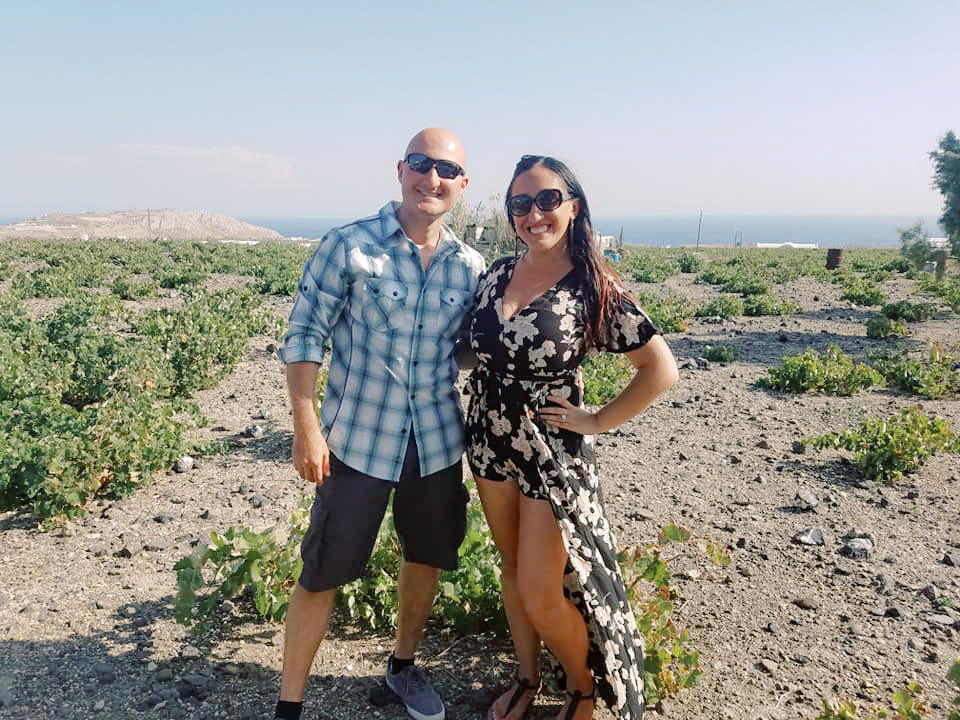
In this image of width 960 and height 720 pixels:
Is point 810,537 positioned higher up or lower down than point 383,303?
lower down

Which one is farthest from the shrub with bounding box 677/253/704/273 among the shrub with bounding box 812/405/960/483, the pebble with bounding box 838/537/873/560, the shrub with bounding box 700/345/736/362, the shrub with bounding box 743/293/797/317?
the pebble with bounding box 838/537/873/560

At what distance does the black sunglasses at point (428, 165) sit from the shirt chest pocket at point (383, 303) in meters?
0.44

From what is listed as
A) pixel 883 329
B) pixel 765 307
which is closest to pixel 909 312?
pixel 883 329

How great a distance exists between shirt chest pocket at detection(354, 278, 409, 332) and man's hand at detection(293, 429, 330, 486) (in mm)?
460

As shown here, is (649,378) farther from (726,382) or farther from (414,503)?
(726,382)

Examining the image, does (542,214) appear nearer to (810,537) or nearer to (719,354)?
(810,537)

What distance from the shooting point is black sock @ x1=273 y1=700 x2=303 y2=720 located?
2866mm

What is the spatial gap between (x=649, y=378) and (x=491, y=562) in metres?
1.41

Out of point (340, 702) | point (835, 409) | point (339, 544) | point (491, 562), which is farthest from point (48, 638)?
point (835, 409)

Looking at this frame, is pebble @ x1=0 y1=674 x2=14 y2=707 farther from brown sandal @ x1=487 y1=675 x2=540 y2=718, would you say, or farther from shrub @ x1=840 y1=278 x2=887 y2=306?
shrub @ x1=840 y1=278 x2=887 y2=306

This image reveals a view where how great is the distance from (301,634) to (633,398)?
153 cm

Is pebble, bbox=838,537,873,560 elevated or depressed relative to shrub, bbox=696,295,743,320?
depressed

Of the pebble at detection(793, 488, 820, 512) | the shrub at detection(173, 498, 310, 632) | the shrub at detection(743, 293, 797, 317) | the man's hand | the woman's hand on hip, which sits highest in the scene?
the woman's hand on hip

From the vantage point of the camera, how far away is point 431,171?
281cm
